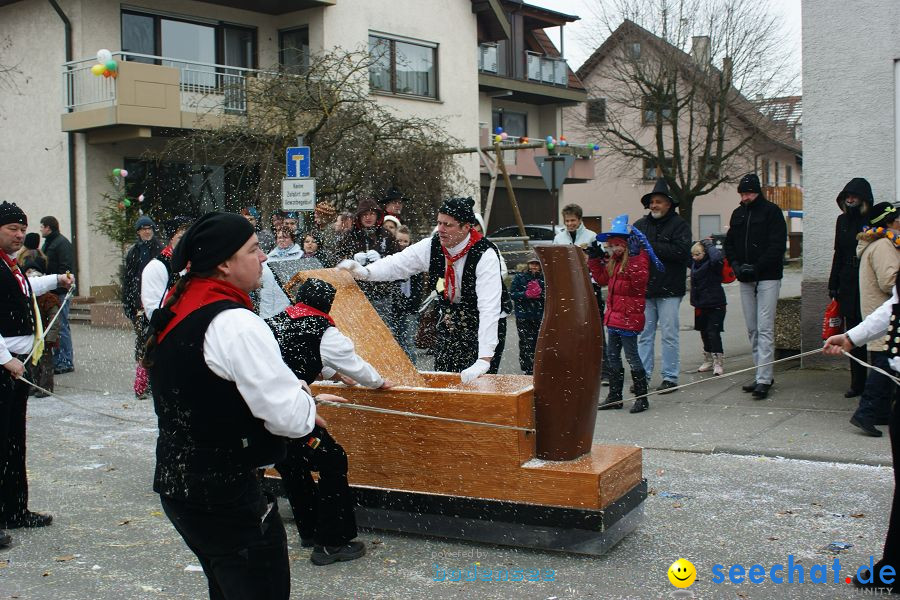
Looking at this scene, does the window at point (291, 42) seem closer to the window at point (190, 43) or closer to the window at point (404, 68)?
the window at point (190, 43)

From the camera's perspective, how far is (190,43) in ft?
69.4

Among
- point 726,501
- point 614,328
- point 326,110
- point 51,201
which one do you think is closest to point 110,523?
point 726,501

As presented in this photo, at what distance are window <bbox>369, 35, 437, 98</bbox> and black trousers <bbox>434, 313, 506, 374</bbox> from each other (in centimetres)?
1670

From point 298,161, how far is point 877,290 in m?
7.84

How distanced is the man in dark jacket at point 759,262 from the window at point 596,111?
2640 centimetres

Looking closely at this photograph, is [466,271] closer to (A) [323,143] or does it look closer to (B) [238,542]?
(B) [238,542]

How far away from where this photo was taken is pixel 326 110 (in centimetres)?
1584

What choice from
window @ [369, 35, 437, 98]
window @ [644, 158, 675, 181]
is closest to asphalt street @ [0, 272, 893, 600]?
window @ [369, 35, 437, 98]

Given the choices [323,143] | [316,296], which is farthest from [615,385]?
[323,143]

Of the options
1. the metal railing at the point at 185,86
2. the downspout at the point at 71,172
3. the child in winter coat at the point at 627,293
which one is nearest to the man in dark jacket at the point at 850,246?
the child in winter coat at the point at 627,293

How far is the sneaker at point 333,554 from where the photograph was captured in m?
4.81

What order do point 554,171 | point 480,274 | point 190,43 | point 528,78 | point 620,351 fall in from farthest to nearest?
point 528,78 → point 190,43 → point 554,171 → point 620,351 → point 480,274

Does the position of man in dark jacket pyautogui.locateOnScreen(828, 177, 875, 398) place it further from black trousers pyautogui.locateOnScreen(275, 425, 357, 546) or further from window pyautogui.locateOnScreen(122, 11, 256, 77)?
window pyautogui.locateOnScreen(122, 11, 256, 77)

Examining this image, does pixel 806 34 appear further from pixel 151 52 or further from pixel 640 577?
pixel 151 52
